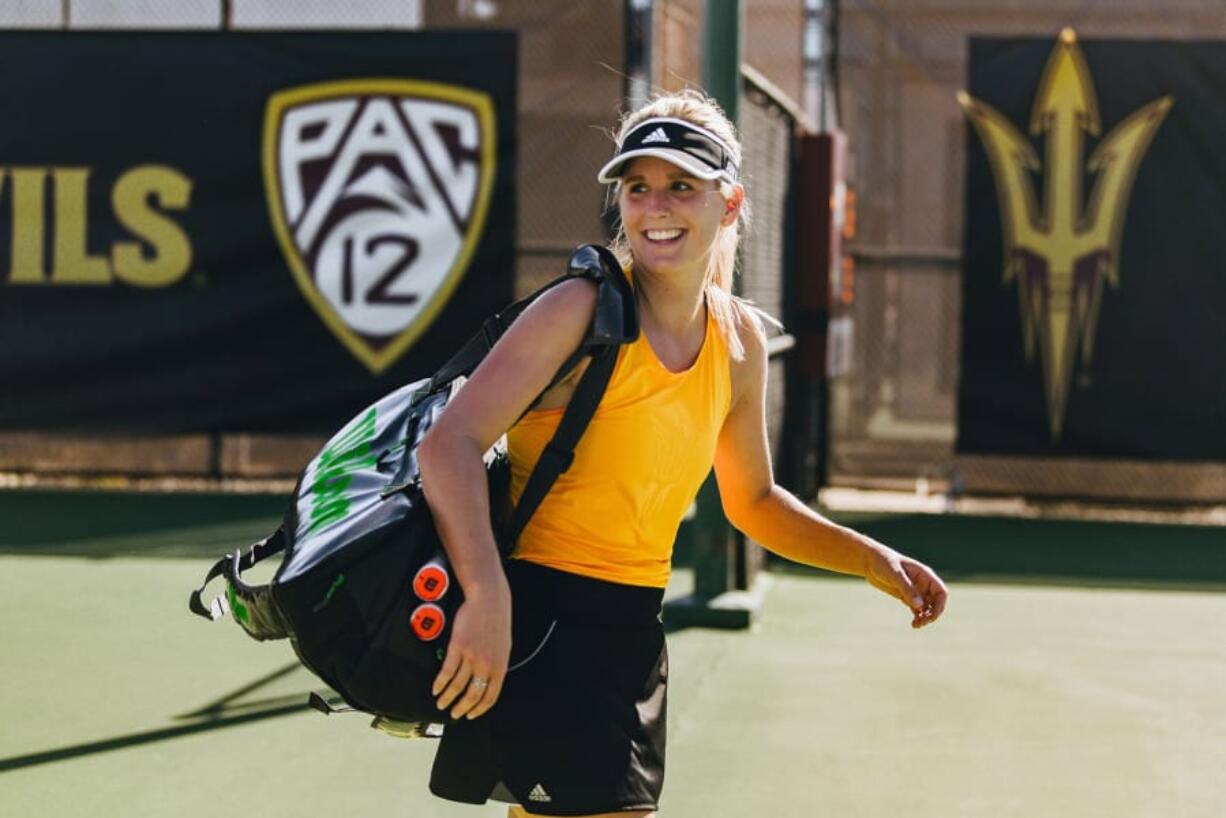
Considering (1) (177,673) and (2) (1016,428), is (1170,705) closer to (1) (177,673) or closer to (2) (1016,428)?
(1) (177,673)

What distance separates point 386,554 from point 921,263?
8.42m

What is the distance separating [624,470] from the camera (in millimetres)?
3020

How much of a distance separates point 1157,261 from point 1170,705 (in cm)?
494

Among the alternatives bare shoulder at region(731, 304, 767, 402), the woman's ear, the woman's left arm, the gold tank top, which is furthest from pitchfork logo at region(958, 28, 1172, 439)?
the gold tank top

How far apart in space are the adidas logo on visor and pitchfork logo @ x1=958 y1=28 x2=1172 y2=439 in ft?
26.4

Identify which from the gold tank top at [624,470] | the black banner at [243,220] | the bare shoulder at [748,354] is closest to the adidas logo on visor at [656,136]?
the gold tank top at [624,470]

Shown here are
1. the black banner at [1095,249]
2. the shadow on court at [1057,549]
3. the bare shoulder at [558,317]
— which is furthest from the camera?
the black banner at [1095,249]

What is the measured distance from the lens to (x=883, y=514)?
A: 10.6 metres

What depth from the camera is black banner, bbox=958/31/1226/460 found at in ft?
34.5

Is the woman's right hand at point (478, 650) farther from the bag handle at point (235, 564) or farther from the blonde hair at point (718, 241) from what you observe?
the blonde hair at point (718, 241)

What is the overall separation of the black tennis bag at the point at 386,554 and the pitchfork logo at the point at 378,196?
789 cm

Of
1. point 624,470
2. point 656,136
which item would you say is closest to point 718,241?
point 656,136

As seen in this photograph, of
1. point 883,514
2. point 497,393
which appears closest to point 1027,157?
point 883,514

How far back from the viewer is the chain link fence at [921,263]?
10820 millimetres
